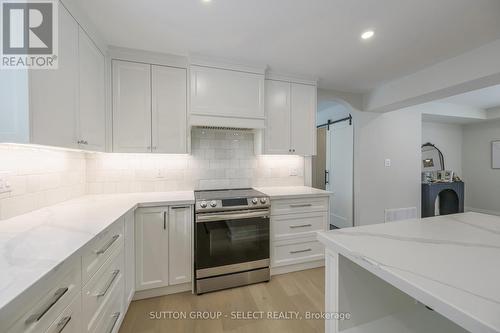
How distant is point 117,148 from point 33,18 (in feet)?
3.72

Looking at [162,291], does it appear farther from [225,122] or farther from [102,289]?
[225,122]

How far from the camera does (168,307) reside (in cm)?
182

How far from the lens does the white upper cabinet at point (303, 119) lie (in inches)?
104

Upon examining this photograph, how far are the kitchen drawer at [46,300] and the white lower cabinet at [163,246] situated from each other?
3.04 feet

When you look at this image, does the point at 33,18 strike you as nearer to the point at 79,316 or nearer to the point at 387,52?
the point at 79,316

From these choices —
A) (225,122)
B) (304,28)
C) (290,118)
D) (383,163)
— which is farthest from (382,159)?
(225,122)

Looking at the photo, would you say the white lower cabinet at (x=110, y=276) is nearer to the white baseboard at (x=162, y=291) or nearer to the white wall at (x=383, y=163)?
the white baseboard at (x=162, y=291)

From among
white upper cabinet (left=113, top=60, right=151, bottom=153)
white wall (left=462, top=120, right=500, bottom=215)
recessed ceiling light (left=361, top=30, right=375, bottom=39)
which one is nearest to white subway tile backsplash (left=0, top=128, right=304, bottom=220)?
white upper cabinet (left=113, top=60, right=151, bottom=153)

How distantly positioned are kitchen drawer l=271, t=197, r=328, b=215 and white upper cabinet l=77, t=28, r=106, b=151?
5.90 feet

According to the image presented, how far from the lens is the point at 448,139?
5.12 metres

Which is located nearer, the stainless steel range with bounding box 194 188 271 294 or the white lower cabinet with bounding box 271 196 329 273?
the stainless steel range with bounding box 194 188 271 294

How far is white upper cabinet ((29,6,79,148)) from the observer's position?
1.12 metres

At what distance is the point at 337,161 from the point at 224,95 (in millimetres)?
2659

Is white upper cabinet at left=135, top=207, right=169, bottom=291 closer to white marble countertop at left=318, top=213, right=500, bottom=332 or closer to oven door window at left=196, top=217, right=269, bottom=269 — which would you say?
oven door window at left=196, top=217, right=269, bottom=269
